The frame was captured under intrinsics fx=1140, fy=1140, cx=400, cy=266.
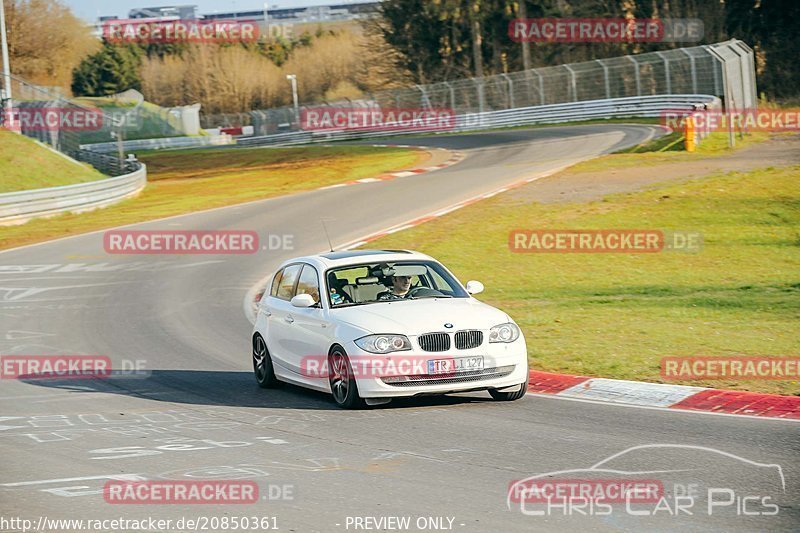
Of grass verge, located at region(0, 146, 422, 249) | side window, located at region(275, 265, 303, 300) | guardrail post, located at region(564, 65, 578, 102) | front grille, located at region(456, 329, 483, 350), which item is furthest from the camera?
guardrail post, located at region(564, 65, 578, 102)

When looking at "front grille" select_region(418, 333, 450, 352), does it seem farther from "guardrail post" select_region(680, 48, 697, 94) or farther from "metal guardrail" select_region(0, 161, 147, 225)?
"guardrail post" select_region(680, 48, 697, 94)

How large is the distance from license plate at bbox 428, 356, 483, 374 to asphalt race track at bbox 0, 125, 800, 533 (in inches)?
15.8

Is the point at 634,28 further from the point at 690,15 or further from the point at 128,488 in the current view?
the point at 128,488

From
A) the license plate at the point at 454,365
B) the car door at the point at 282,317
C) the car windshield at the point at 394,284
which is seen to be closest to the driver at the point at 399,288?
the car windshield at the point at 394,284

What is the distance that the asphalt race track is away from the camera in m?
7.08

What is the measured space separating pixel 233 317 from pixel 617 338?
7090mm

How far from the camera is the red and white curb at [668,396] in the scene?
33.2 feet

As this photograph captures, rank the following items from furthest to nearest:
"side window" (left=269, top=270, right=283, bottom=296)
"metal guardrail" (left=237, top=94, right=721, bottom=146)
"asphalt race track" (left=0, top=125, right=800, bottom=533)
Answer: "metal guardrail" (left=237, top=94, right=721, bottom=146) < "side window" (left=269, top=270, right=283, bottom=296) < "asphalt race track" (left=0, top=125, right=800, bottom=533)

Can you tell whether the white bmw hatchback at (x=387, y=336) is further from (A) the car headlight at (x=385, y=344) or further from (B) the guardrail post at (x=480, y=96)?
(B) the guardrail post at (x=480, y=96)

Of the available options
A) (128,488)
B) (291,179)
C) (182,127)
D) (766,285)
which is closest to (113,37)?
(182,127)

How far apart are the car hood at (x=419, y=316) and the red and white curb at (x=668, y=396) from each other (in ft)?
3.82

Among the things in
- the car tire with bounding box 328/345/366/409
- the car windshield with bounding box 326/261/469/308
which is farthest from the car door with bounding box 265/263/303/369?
the car tire with bounding box 328/345/366/409

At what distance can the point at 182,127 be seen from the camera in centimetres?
9319

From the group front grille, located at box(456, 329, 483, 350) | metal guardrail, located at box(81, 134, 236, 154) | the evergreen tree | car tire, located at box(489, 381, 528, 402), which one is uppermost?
the evergreen tree
